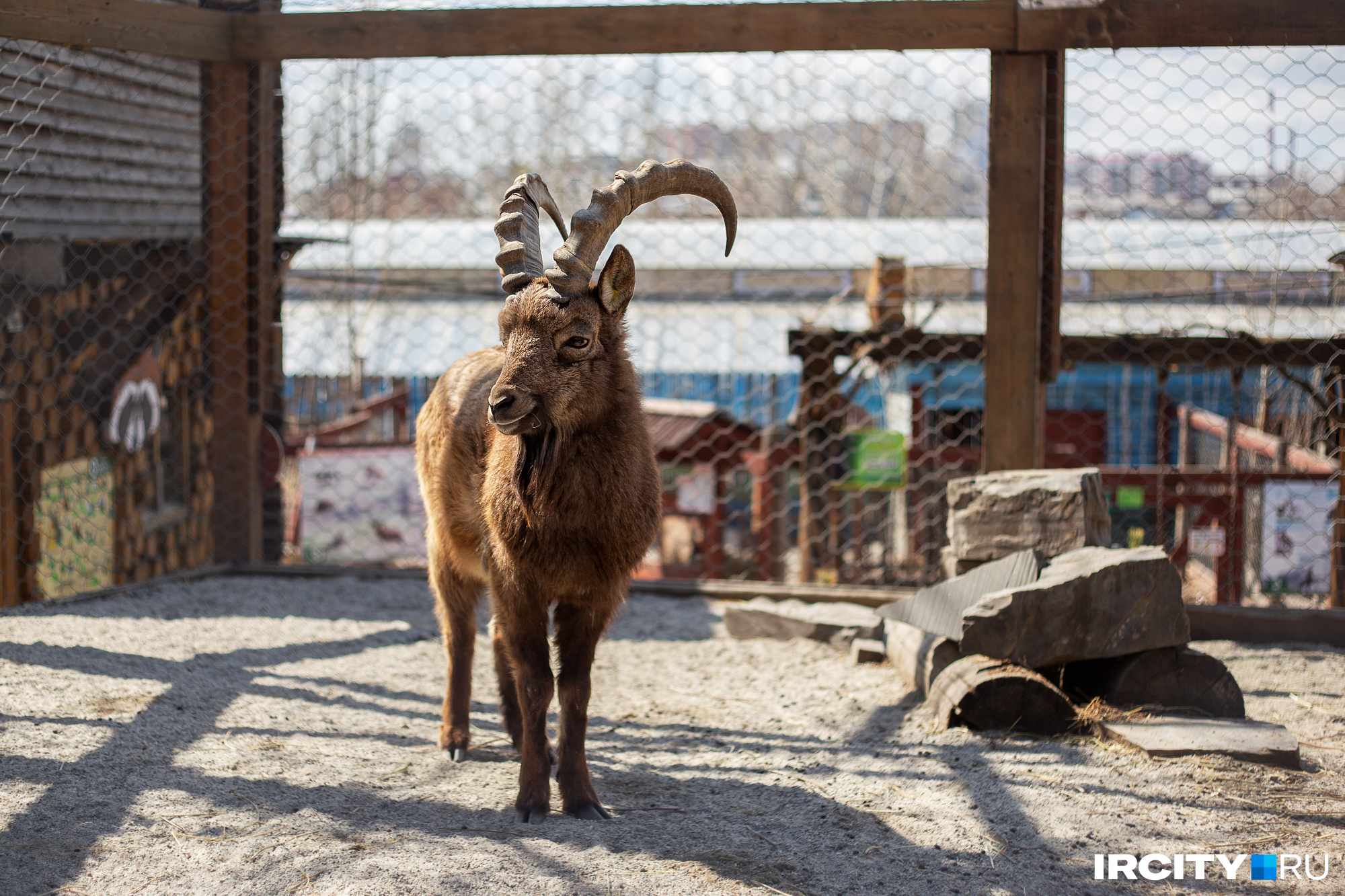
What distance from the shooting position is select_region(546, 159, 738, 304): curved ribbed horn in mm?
2572

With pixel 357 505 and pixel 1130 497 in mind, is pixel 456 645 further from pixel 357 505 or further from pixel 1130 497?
pixel 1130 497

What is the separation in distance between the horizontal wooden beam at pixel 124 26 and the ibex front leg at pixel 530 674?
2.88 metres

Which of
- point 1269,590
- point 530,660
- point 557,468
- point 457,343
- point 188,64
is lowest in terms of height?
point 1269,590

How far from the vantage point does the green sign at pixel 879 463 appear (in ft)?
24.1

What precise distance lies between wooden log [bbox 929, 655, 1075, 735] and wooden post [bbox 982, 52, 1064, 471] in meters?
1.32

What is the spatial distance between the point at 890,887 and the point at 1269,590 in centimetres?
713

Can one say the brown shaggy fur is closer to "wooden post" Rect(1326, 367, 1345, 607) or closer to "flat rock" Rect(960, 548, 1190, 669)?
"flat rock" Rect(960, 548, 1190, 669)

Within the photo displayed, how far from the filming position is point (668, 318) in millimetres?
11820

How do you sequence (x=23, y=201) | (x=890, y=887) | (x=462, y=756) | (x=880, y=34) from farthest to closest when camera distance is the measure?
(x=23, y=201) < (x=880, y=34) < (x=462, y=756) < (x=890, y=887)

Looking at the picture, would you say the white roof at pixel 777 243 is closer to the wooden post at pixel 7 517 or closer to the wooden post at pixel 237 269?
the wooden post at pixel 7 517

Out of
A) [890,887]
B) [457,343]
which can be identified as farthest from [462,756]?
[457,343]

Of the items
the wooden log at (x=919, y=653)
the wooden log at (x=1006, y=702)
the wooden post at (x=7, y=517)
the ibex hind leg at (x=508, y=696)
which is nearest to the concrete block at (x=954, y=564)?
the wooden log at (x=919, y=653)

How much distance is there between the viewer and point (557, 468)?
2.70 metres

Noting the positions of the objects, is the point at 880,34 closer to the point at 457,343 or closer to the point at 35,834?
the point at 35,834
